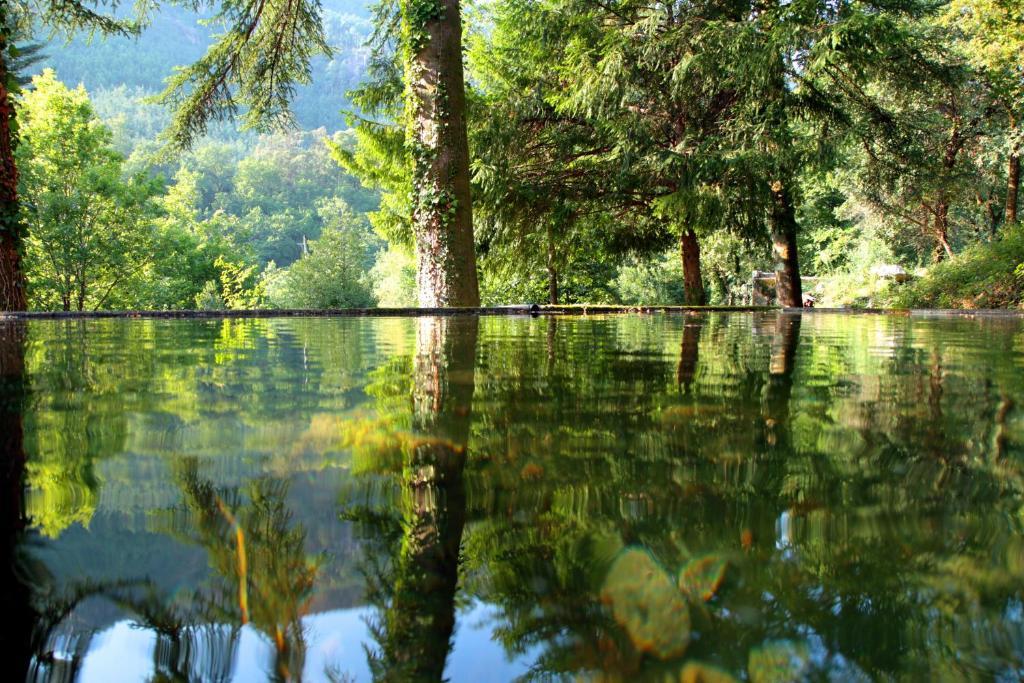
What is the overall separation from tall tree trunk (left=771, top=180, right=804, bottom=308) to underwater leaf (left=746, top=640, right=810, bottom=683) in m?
12.6

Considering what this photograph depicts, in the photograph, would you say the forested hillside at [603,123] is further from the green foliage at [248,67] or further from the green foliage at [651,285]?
the green foliage at [651,285]

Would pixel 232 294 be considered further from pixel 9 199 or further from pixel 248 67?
pixel 9 199

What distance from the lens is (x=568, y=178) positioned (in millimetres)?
12656

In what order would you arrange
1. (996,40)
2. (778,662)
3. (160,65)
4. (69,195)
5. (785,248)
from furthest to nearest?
1. (160,65)
2. (69,195)
3. (996,40)
4. (785,248)
5. (778,662)

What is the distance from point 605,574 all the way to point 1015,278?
14609mm

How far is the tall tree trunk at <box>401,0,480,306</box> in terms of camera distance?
6.96m

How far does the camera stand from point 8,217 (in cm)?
705

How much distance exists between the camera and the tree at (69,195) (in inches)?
856

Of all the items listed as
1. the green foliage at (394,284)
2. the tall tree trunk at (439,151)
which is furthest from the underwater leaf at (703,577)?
the green foliage at (394,284)

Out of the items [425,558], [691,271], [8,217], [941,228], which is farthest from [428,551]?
[941,228]

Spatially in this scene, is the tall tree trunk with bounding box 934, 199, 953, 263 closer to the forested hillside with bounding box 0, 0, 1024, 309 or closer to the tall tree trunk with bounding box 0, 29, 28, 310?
the forested hillside with bounding box 0, 0, 1024, 309

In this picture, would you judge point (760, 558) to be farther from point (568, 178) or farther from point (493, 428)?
point (568, 178)

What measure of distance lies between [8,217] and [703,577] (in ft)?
27.8

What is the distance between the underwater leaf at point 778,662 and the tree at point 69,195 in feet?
83.4
